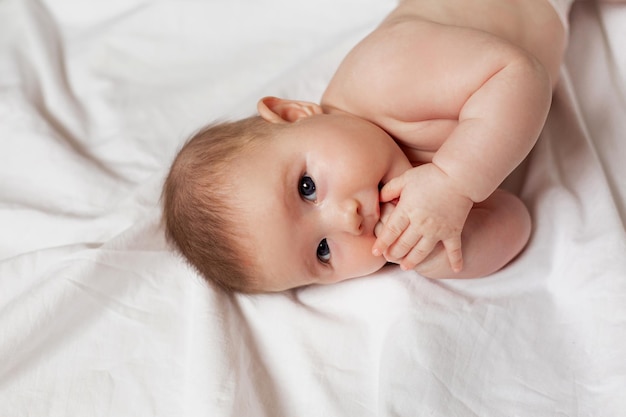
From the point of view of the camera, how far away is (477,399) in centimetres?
131

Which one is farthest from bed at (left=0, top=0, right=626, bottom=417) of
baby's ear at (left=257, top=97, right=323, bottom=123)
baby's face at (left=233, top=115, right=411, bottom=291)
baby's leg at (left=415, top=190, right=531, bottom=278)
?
baby's ear at (left=257, top=97, right=323, bottom=123)

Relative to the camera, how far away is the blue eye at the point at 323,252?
143 centimetres

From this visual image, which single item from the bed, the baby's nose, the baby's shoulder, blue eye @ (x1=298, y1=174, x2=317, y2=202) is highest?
the baby's shoulder

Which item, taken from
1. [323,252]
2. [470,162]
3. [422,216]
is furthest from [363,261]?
[470,162]

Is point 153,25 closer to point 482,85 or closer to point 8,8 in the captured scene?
point 8,8

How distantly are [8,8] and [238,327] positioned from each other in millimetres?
1339

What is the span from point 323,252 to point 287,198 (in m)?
0.14

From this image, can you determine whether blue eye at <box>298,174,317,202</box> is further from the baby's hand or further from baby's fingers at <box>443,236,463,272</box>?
baby's fingers at <box>443,236,463,272</box>

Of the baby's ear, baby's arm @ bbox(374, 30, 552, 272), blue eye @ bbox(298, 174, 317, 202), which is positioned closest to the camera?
baby's arm @ bbox(374, 30, 552, 272)

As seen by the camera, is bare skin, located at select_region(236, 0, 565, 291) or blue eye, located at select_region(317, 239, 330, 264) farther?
blue eye, located at select_region(317, 239, 330, 264)

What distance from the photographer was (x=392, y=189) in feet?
4.35

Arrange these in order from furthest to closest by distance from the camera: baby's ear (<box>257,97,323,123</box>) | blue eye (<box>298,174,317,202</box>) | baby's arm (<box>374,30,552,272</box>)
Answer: baby's ear (<box>257,97,323,123</box>)
blue eye (<box>298,174,317,202</box>)
baby's arm (<box>374,30,552,272</box>)

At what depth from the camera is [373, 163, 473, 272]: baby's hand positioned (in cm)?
128

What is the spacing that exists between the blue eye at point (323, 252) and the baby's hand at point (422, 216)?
0.12 metres
